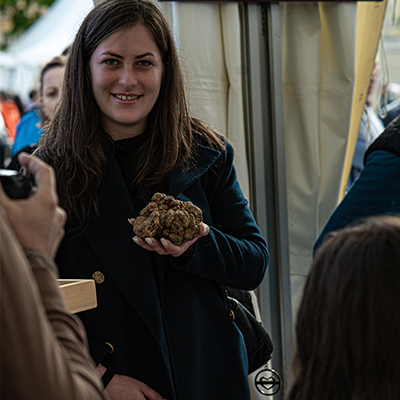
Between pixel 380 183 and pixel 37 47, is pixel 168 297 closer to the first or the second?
pixel 380 183

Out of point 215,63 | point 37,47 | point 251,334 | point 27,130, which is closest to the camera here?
point 251,334

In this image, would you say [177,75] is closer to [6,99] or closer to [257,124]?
[257,124]

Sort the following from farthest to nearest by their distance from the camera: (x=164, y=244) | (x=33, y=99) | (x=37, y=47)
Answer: (x=37, y=47) < (x=33, y=99) < (x=164, y=244)

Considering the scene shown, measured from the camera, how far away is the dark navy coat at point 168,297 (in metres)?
1.55

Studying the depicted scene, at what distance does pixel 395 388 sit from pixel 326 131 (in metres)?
1.82

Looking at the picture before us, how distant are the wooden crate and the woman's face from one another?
650 millimetres

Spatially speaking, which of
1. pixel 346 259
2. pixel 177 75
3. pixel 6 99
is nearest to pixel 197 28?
pixel 177 75

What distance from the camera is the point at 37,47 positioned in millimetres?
8227

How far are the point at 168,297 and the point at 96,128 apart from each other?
0.57m

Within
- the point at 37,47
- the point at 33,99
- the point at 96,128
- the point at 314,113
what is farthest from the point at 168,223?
the point at 37,47

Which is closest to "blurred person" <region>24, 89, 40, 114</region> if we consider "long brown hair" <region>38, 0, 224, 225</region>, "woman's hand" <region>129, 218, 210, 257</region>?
"long brown hair" <region>38, 0, 224, 225</region>

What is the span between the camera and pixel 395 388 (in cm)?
96

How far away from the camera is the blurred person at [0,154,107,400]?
0.63 meters

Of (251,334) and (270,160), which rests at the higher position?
(270,160)
